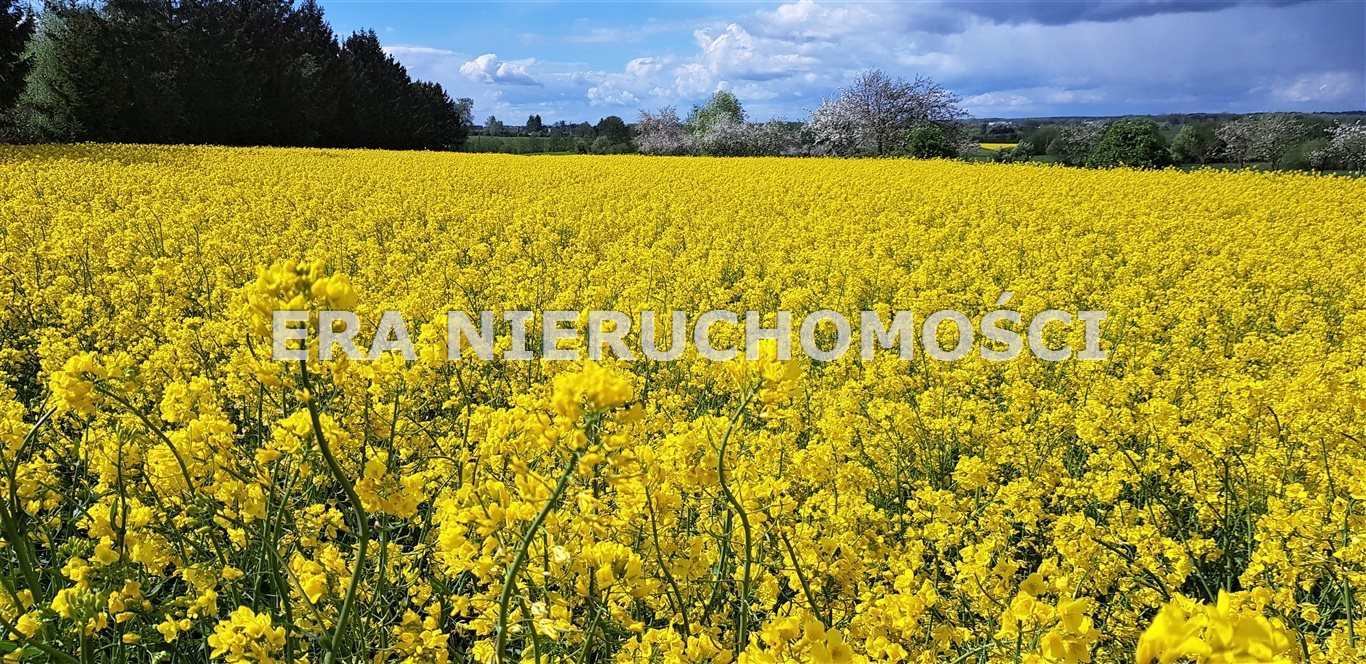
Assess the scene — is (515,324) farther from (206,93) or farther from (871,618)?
(206,93)

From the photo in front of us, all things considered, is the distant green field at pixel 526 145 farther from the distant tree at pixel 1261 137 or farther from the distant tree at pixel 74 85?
the distant tree at pixel 1261 137

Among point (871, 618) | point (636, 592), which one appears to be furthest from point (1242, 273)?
point (636, 592)

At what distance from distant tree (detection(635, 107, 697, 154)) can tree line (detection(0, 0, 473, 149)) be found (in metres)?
16.2

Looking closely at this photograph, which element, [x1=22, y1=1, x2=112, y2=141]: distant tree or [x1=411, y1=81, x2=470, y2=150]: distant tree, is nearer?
[x1=22, y1=1, x2=112, y2=141]: distant tree

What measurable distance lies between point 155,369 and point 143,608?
7.92 feet

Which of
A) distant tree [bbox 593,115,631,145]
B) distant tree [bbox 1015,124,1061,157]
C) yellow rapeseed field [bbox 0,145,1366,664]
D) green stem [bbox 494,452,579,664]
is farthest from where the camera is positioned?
distant tree [bbox 593,115,631,145]

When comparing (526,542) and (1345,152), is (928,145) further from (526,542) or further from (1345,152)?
(526,542)

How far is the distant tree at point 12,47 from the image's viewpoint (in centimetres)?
2488

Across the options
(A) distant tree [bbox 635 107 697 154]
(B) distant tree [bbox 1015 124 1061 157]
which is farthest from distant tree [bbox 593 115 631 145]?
(B) distant tree [bbox 1015 124 1061 157]

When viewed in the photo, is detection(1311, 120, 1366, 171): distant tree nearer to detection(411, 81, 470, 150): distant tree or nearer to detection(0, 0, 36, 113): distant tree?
detection(411, 81, 470, 150): distant tree

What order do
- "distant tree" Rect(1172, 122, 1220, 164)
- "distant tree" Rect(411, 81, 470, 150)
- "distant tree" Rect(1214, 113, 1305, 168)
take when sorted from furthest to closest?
"distant tree" Rect(411, 81, 470, 150)
"distant tree" Rect(1172, 122, 1220, 164)
"distant tree" Rect(1214, 113, 1305, 168)

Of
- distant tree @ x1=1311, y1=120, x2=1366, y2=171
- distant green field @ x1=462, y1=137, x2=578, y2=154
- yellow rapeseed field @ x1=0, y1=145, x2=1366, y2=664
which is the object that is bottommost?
yellow rapeseed field @ x1=0, y1=145, x2=1366, y2=664

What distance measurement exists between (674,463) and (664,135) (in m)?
57.0

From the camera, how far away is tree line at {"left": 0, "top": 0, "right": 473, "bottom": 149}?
1185 inches
